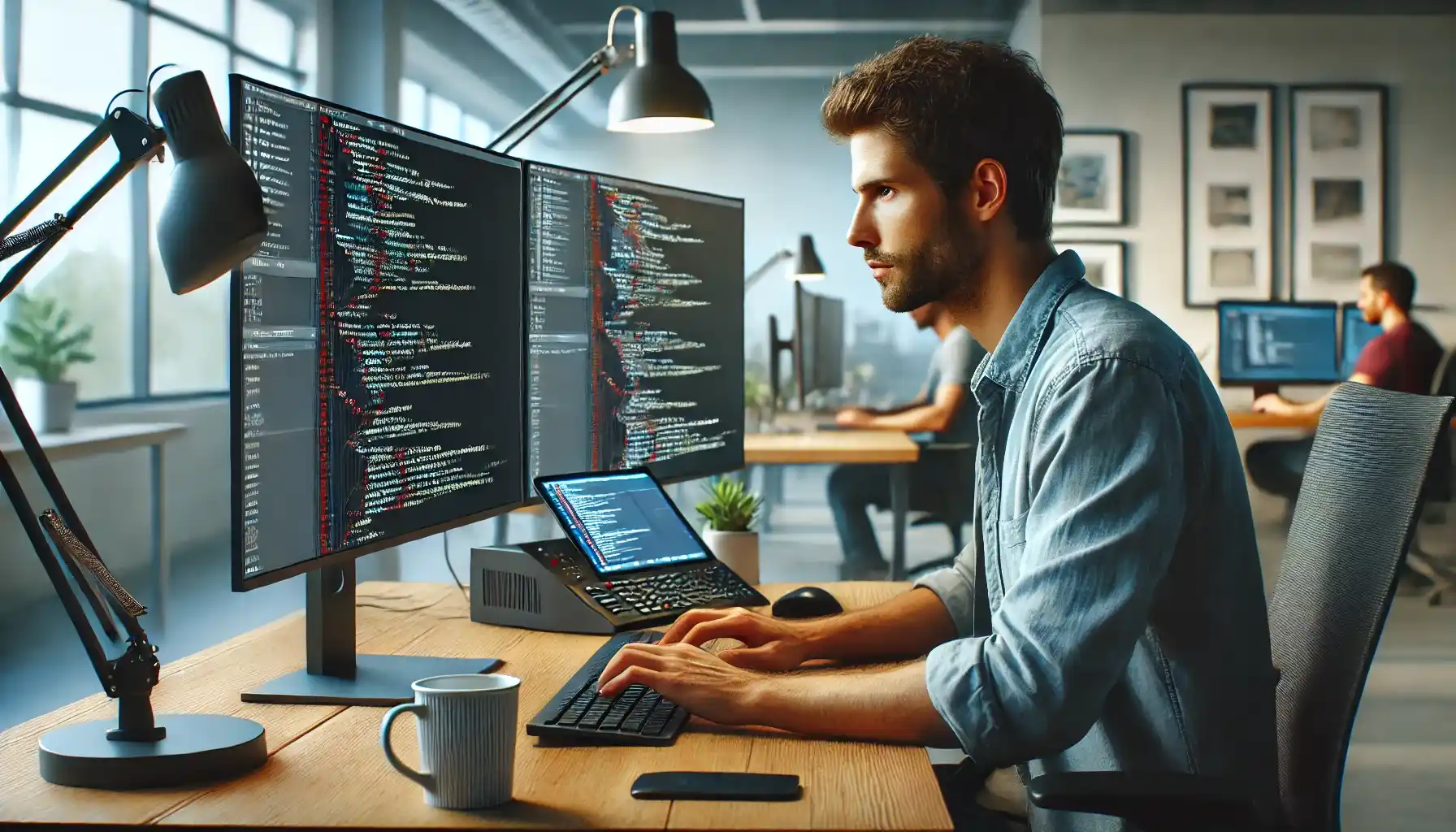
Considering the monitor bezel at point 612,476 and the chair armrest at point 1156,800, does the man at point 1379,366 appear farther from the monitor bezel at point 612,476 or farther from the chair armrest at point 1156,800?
the chair armrest at point 1156,800

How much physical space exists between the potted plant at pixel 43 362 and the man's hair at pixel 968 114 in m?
3.55

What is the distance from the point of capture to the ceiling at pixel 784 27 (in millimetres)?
6039

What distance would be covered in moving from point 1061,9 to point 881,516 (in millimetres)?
2755

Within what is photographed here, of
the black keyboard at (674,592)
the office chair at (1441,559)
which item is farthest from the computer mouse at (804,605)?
the office chair at (1441,559)

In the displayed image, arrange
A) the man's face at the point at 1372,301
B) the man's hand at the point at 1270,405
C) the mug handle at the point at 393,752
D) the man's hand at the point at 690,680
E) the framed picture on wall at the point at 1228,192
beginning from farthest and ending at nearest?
the framed picture on wall at the point at 1228,192, the man's face at the point at 1372,301, the man's hand at the point at 1270,405, the man's hand at the point at 690,680, the mug handle at the point at 393,752

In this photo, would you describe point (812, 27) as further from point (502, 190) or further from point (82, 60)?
point (502, 190)

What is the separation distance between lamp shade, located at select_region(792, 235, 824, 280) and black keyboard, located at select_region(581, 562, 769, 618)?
3.65 m

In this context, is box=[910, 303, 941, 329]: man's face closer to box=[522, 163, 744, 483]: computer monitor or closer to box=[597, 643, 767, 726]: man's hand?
box=[522, 163, 744, 483]: computer monitor

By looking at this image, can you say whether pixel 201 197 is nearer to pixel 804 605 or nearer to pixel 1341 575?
pixel 804 605

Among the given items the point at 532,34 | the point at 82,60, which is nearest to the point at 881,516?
the point at 532,34

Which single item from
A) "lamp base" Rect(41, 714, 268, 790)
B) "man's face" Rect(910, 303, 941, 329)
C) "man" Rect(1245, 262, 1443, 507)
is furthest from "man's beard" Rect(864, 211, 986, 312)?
"man" Rect(1245, 262, 1443, 507)

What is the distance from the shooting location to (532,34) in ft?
20.2

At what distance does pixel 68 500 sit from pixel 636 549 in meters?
0.74

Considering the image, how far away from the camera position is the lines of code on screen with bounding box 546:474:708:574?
1.48 meters
